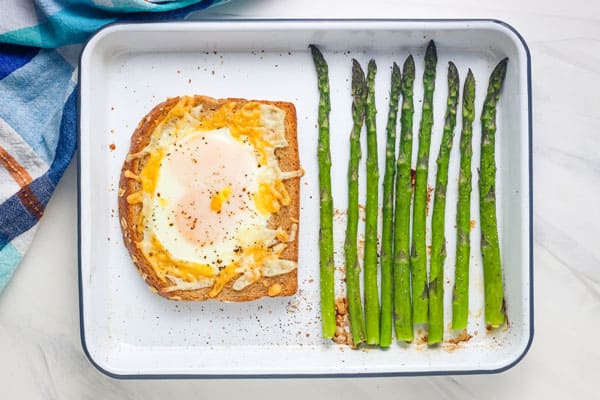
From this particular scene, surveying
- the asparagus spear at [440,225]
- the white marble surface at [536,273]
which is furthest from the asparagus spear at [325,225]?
the asparagus spear at [440,225]

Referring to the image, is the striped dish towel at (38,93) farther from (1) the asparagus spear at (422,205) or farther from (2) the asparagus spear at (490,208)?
(2) the asparagus spear at (490,208)

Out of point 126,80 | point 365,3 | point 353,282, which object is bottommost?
point 353,282

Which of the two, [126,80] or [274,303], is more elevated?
[126,80]

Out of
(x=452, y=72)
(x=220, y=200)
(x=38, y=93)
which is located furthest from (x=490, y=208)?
(x=38, y=93)

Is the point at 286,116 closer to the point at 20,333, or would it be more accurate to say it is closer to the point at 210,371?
the point at 210,371

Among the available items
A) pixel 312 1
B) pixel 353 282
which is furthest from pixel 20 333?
pixel 312 1

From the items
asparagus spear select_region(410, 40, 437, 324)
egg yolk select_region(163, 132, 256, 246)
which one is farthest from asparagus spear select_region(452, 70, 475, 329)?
egg yolk select_region(163, 132, 256, 246)

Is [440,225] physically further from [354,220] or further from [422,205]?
[354,220]
